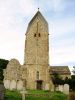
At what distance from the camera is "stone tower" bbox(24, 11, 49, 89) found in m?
55.9

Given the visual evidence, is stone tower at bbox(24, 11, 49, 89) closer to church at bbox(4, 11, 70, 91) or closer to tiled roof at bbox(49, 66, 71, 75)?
church at bbox(4, 11, 70, 91)

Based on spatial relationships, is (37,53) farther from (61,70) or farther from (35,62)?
(61,70)

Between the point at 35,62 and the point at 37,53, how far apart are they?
1742 millimetres

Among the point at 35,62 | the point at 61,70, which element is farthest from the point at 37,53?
the point at 61,70

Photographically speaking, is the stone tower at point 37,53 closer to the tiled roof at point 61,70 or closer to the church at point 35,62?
the church at point 35,62

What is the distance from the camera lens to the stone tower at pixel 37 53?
55.9 m

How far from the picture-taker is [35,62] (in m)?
56.8

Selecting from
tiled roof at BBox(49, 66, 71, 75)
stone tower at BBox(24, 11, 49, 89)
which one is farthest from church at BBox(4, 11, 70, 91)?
tiled roof at BBox(49, 66, 71, 75)

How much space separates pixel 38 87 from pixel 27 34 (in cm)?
1041

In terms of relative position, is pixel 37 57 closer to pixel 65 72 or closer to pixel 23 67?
pixel 23 67

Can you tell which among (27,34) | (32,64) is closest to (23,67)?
(32,64)

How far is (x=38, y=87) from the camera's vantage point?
55344mm

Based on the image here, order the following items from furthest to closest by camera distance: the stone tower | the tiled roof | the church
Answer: the tiled roof < the stone tower < the church

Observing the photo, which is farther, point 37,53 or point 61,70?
point 61,70
